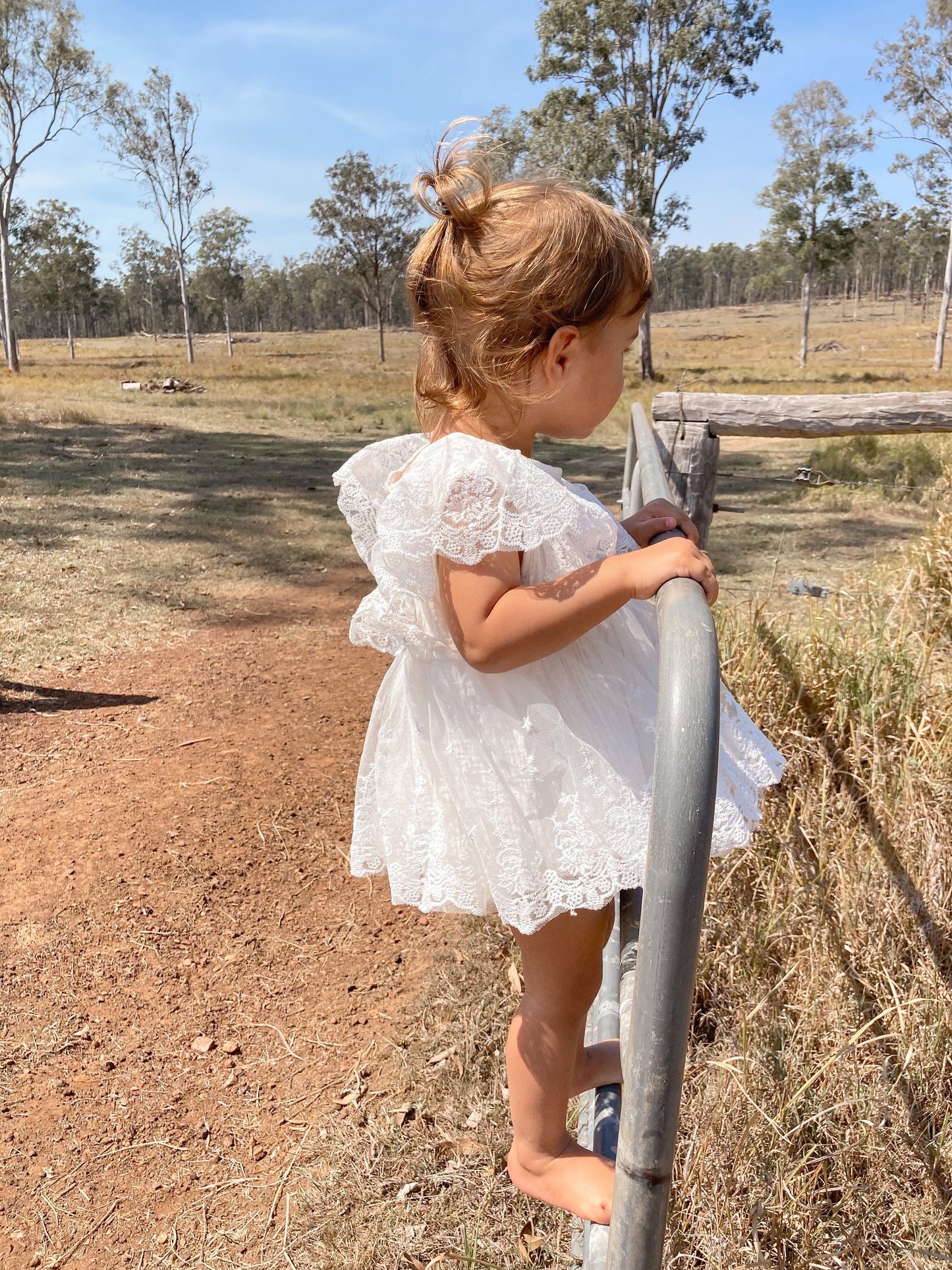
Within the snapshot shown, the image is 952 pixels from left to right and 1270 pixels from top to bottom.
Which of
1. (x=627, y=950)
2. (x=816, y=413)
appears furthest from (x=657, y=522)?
(x=816, y=413)

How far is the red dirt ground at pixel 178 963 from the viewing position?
1995mm

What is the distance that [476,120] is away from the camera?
145 centimetres

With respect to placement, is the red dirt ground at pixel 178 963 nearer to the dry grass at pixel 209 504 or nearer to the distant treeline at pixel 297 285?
the dry grass at pixel 209 504

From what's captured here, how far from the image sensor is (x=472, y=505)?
1175mm

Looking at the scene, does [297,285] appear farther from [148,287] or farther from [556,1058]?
[556,1058]

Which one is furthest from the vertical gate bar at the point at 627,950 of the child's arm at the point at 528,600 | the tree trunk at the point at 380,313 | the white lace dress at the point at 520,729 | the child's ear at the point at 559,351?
the tree trunk at the point at 380,313

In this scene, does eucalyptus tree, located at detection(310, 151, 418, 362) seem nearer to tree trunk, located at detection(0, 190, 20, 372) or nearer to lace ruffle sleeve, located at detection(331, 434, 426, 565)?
tree trunk, located at detection(0, 190, 20, 372)

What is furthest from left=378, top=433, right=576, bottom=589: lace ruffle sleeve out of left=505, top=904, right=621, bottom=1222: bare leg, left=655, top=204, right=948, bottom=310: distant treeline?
left=655, top=204, right=948, bottom=310: distant treeline

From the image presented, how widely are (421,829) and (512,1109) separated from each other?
1.57ft

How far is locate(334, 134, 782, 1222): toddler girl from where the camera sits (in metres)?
1.18

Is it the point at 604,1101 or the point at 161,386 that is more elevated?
the point at 161,386

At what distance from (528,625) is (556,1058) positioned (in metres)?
0.67

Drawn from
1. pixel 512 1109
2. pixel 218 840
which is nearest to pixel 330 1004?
pixel 218 840

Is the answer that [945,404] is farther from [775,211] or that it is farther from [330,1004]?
[775,211]
